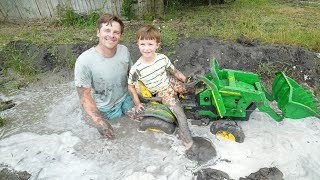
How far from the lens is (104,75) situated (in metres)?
3.95

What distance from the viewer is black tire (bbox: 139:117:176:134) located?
12.7 feet

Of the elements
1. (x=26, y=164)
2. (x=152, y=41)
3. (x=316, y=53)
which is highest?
(x=152, y=41)

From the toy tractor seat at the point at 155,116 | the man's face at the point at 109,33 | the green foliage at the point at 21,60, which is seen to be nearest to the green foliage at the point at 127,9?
the green foliage at the point at 21,60

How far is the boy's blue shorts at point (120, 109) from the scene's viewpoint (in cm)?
430

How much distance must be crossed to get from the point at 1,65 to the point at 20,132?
2.21 metres

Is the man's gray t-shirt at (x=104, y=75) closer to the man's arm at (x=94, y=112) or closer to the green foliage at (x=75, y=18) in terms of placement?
the man's arm at (x=94, y=112)

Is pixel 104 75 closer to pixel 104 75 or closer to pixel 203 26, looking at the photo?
pixel 104 75

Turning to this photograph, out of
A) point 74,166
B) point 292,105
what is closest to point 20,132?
point 74,166

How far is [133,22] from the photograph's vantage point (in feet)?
22.9

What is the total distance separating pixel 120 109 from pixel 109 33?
113cm

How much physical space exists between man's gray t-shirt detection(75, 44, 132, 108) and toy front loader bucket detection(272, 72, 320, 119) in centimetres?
191

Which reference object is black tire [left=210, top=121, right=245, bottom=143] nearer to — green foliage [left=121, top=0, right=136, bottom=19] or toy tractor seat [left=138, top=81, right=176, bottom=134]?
toy tractor seat [left=138, top=81, right=176, bottom=134]

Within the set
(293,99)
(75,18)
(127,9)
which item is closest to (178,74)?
(293,99)

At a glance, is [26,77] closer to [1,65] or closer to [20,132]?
[1,65]
